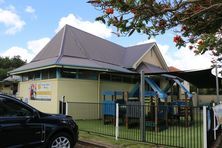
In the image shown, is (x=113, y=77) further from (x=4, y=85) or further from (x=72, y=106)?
(x=4, y=85)

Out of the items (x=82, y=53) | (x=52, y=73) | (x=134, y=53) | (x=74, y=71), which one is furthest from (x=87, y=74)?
(x=134, y=53)

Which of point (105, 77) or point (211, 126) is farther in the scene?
point (105, 77)

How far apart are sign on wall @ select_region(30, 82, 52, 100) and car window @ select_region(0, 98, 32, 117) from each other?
1118 centimetres

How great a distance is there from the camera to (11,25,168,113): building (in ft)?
61.4

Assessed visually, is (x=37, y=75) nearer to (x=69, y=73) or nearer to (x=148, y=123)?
(x=69, y=73)

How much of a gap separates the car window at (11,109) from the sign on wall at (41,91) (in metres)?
11.2

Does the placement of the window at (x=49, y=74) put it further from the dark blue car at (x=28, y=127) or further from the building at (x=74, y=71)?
the dark blue car at (x=28, y=127)

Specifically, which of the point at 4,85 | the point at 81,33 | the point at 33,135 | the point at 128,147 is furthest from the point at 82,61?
the point at 4,85

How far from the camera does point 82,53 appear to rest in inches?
830

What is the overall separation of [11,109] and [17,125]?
46 cm

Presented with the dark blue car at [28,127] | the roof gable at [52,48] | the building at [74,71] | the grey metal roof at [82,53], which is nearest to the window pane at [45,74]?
the building at [74,71]

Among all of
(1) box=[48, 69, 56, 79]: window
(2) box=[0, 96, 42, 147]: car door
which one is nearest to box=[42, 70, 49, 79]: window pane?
(1) box=[48, 69, 56, 79]: window

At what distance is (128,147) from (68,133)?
2.15 meters

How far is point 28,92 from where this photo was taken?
21.8 m
